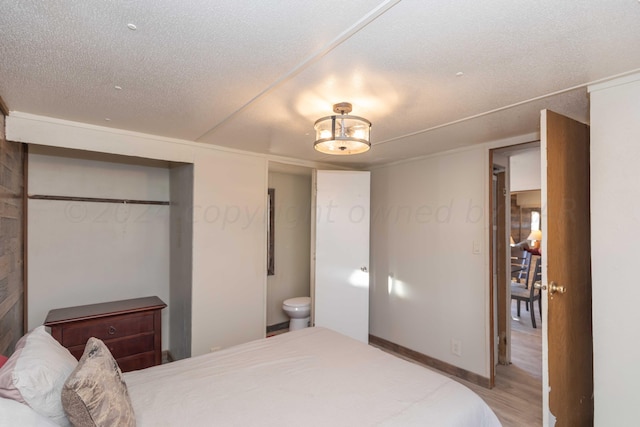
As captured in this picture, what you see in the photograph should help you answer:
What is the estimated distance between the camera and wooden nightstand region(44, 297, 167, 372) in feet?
8.44

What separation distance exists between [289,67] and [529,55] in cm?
115

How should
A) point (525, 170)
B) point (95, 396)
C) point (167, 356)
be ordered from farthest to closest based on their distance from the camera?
1. point (525, 170)
2. point (167, 356)
3. point (95, 396)

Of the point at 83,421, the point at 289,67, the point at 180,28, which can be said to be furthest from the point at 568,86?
the point at 83,421

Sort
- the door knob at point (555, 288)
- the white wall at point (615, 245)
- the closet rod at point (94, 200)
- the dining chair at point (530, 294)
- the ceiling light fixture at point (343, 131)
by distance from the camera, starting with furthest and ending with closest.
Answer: the dining chair at point (530, 294) → the closet rod at point (94, 200) → the ceiling light fixture at point (343, 131) → the door knob at point (555, 288) → the white wall at point (615, 245)

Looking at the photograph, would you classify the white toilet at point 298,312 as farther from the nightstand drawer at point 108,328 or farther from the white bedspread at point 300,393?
the white bedspread at point 300,393

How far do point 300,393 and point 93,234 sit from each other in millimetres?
2697

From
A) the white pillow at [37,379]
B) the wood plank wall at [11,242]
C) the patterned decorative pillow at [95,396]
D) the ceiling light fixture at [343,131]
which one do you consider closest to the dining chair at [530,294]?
the ceiling light fixture at [343,131]

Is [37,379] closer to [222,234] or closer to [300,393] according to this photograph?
[300,393]

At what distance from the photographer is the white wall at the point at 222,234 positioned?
303 centimetres

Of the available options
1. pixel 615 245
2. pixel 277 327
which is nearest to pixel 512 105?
pixel 615 245

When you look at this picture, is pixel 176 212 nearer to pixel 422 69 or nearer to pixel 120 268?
pixel 120 268

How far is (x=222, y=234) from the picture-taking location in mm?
3254

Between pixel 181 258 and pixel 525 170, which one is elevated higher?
pixel 525 170

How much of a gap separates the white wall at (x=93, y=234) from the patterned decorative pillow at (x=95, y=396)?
6.94 ft
